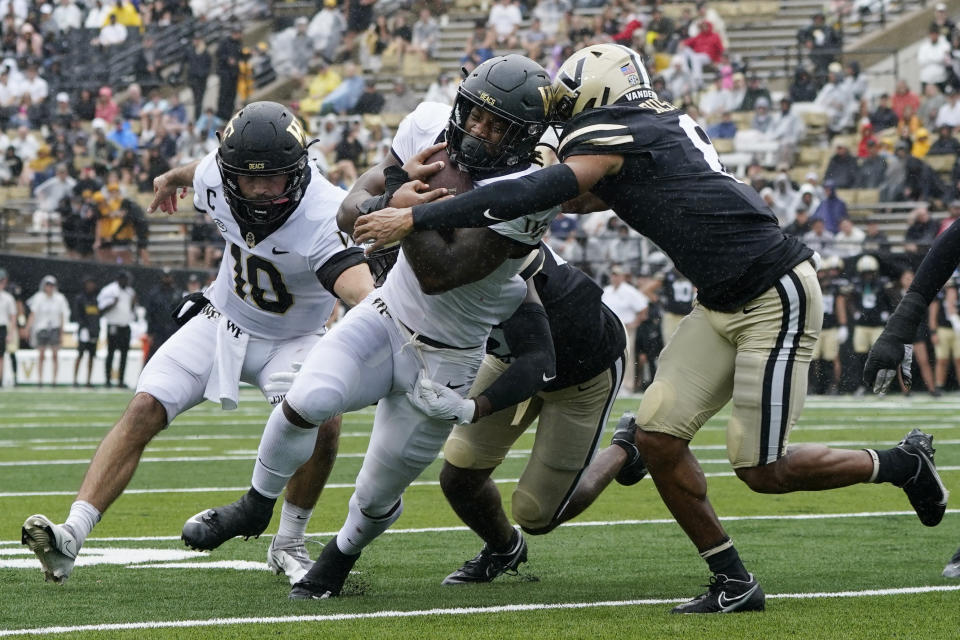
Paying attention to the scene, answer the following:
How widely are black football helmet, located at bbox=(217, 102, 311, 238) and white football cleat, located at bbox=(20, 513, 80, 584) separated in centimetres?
124

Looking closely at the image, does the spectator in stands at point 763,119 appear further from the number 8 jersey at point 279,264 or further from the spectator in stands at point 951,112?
the number 8 jersey at point 279,264

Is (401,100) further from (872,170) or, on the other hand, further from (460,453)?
(460,453)

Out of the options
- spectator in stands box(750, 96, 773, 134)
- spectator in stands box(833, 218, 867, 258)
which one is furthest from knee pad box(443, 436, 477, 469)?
spectator in stands box(750, 96, 773, 134)

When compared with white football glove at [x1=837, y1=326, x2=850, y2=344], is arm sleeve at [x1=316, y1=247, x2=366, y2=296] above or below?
above

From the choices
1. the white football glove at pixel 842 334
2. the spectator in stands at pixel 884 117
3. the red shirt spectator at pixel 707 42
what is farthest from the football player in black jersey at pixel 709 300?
the red shirt spectator at pixel 707 42

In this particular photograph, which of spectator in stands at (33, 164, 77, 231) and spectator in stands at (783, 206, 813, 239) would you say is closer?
spectator in stands at (783, 206, 813, 239)

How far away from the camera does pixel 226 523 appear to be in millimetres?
4738

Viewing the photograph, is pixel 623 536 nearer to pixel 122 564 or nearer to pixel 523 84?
pixel 122 564

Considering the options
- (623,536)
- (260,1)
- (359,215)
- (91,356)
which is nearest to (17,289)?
(91,356)

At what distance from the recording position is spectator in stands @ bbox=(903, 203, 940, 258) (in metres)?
15.9

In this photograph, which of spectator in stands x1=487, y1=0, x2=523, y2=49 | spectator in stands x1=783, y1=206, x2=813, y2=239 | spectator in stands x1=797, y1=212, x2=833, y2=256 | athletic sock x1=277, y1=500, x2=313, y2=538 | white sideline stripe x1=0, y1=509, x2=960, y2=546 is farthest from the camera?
spectator in stands x1=487, y1=0, x2=523, y2=49

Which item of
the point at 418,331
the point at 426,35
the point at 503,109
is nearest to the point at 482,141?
the point at 503,109

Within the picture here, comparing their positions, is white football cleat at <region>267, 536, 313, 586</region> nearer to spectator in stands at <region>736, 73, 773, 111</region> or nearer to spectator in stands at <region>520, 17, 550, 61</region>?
spectator in stands at <region>736, 73, 773, 111</region>

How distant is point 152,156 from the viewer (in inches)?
848
